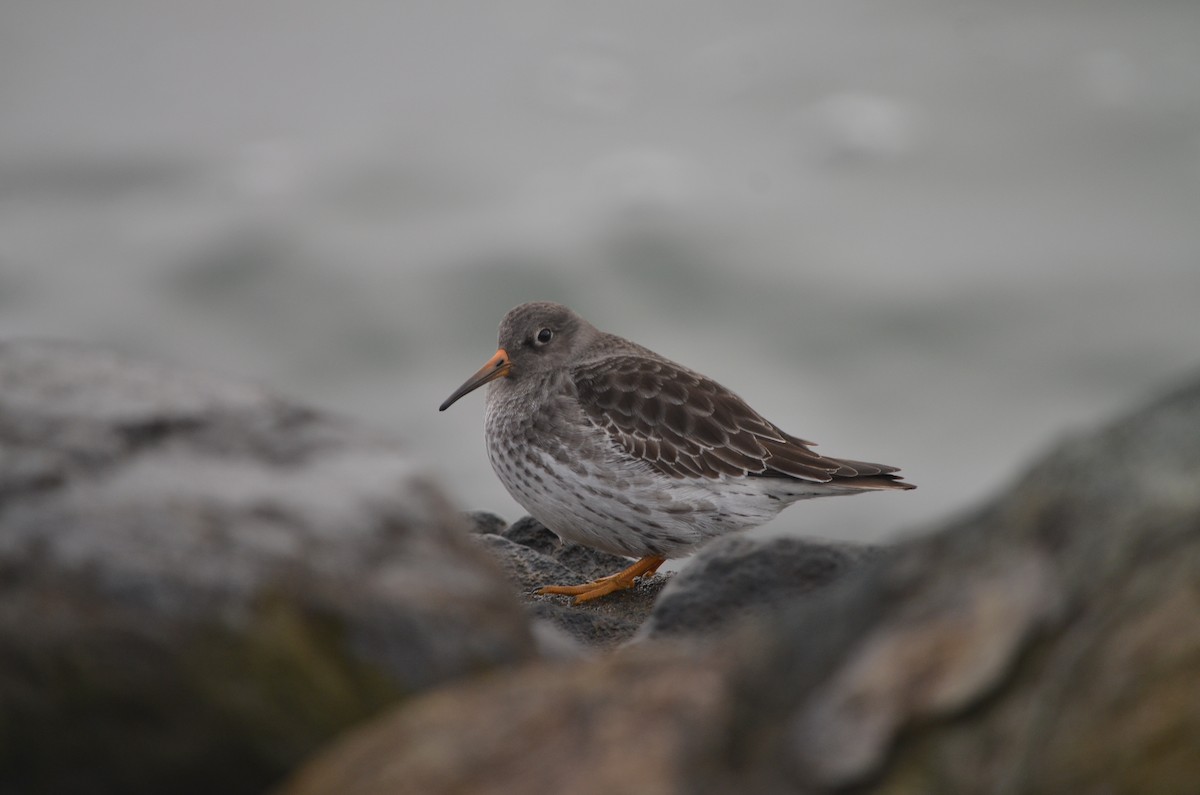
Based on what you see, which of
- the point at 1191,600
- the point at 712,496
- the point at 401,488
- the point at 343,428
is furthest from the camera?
the point at 712,496

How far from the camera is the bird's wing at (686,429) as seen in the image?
7750 mm

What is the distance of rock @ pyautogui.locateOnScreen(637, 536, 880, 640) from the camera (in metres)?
5.08

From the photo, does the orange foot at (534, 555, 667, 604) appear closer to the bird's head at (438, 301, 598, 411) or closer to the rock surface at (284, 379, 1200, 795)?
the bird's head at (438, 301, 598, 411)

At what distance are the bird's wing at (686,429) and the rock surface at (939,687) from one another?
4.38 meters

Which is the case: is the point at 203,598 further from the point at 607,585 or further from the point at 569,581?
the point at 569,581

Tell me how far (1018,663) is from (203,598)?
6.71 ft

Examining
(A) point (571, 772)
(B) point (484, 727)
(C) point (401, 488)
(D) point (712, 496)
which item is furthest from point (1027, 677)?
(D) point (712, 496)

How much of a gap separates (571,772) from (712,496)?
4.81m

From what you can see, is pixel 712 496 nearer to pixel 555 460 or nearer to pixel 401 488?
pixel 555 460

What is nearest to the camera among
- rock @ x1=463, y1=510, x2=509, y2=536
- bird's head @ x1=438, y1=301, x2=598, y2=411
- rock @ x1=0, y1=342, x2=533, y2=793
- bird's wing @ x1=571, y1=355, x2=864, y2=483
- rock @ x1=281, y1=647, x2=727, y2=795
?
Result: rock @ x1=281, y1=647, x2=727, y2=795

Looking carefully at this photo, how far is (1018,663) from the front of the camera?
2.94 metres

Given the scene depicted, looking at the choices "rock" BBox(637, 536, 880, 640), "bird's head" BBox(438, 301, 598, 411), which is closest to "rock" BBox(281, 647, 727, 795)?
"rock" BBox(637, 536, 880, 640)

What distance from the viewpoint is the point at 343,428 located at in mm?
4215

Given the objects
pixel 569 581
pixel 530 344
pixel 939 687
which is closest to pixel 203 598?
pixel 939 687
